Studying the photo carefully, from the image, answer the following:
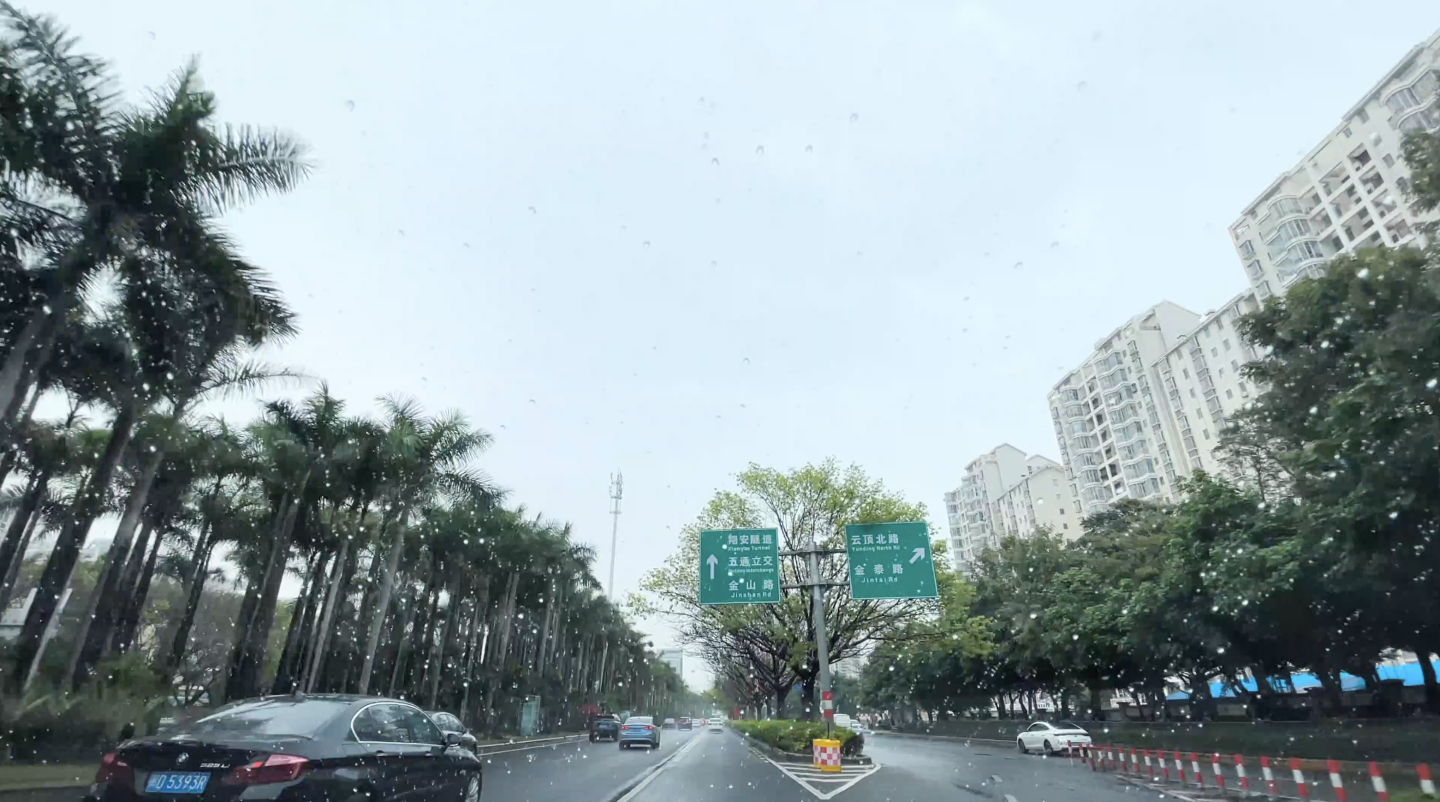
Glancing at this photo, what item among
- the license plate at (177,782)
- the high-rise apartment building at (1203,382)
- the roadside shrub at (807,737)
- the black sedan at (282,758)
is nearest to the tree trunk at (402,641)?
the roadside shrub at (807,737)

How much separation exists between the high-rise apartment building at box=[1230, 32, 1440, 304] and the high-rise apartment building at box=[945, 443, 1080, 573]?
102 feet

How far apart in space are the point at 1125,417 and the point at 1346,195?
27908mm

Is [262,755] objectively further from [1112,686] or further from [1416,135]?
[1112,686]

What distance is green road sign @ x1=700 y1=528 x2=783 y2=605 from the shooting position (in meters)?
20.7

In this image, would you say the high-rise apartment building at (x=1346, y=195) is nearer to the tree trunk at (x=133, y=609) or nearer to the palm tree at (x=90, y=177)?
the palm tree at (x=90, y=177)

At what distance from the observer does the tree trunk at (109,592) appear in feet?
57.9

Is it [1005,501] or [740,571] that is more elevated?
[1005,501]

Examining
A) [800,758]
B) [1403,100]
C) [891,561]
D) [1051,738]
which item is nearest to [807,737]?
[800,758]

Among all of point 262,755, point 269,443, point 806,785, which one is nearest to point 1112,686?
point 806,785

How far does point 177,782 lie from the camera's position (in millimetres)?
4984

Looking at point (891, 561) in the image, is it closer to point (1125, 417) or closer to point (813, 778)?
point (813, 778)

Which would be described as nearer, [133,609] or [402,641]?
[133,609]

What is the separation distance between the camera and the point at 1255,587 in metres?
18.5

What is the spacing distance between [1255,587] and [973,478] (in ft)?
315
